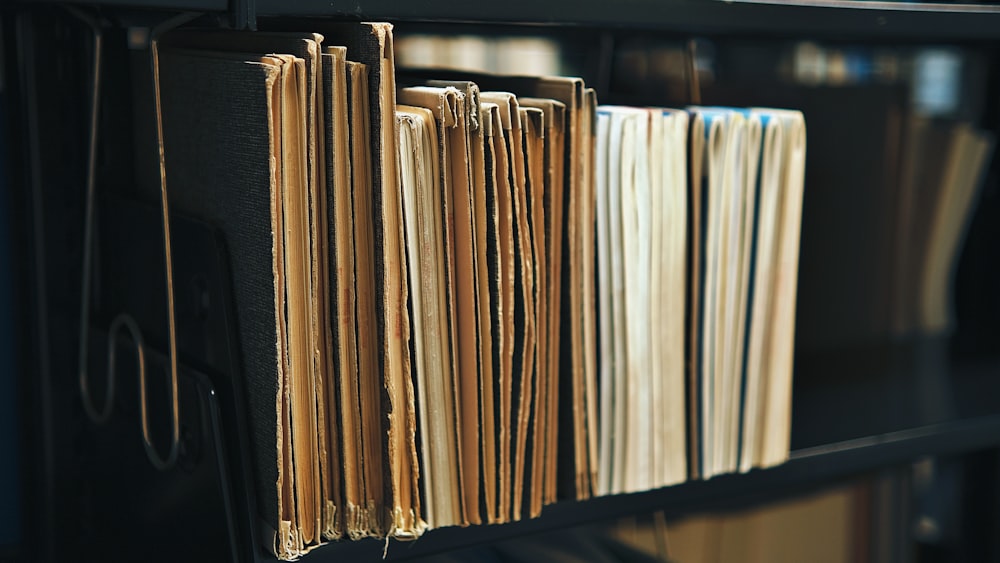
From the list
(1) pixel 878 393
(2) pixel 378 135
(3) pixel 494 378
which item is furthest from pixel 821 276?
(2) pixel 378 135

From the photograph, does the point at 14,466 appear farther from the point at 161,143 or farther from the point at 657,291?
the point at 657,291

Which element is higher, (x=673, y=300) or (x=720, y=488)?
(x=673, y=300)

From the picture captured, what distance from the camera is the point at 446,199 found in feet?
2.18

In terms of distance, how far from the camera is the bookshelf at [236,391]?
2.20 feet

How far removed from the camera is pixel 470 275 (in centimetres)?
69

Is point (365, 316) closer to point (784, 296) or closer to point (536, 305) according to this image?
point (536, 305)

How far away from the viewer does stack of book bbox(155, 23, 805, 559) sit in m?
0.63

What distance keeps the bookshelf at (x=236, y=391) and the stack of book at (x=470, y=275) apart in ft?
0.08

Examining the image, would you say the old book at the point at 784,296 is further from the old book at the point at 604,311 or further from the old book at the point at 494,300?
the old book at the point at 494,300

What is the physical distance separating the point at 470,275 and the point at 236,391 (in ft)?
0.60

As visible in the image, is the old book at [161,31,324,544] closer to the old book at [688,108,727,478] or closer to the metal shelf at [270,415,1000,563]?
the metal shelf at [270,415,1000,563]

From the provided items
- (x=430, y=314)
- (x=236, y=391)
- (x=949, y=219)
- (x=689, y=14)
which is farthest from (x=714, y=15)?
(x=949, y=219)

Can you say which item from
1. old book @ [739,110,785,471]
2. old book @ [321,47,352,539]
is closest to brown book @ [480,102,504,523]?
old book @ [321,47,352,539]

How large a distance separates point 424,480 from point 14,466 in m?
0.45
